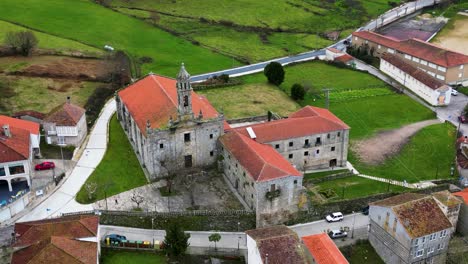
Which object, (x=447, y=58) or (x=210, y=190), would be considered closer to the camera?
(x=210, y=190)

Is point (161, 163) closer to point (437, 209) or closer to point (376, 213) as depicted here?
point (376, 213)

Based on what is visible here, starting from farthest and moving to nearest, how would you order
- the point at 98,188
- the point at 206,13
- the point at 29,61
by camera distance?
the point at 206,13
the point at 29,61
the point at 98,188

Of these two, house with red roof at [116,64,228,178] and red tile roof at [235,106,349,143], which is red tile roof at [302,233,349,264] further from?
house with red roof at [116,64,228,178]

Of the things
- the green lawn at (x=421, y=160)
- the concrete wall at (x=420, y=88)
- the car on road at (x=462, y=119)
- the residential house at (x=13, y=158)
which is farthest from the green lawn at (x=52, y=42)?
the car on road at (x=462, y=119)

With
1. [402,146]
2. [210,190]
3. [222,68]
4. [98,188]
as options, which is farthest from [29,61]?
[402,146]

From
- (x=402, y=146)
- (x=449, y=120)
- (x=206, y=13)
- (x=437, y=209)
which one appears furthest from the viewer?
(x=206, y=13)

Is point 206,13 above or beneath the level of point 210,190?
above

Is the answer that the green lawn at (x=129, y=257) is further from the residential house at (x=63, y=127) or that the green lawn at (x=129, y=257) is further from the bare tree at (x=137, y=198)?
the residential house at (x=63, y=127)
